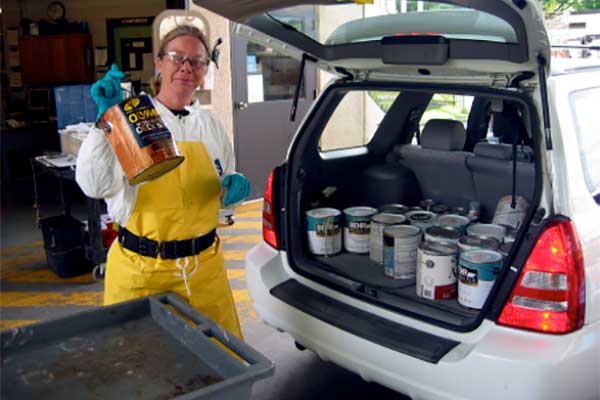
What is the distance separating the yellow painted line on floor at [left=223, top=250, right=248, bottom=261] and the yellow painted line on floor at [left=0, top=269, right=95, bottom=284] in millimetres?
1121

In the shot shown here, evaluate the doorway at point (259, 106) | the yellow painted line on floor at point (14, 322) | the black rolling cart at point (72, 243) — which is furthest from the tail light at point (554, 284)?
the doorway at point (259, 106)

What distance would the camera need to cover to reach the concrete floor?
→ 3303 millimetres

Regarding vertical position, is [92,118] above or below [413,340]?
above

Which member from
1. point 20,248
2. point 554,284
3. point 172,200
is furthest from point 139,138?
point 20,248

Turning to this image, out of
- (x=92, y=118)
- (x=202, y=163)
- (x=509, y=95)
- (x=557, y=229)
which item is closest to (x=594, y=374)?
(x=557, y=229)

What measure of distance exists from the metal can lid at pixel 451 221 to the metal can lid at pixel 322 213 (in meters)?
0.50

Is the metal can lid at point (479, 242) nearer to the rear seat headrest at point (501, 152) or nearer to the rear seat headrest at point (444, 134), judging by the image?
the rear seat headrest at point (501, 152)

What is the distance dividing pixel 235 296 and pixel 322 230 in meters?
1.57

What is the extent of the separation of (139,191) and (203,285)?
0.46 metres

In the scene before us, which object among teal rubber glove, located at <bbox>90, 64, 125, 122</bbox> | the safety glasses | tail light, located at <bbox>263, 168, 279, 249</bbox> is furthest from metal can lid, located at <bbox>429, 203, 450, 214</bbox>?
teal rubber glove, located at <bbox>90, 64, 125, 122</bbox>

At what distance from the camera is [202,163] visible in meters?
2.57

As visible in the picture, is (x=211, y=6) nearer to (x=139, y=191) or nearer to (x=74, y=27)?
(x=139, y=191)

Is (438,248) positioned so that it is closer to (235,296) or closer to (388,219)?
(388,219)

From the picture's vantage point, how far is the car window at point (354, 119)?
8492mm
